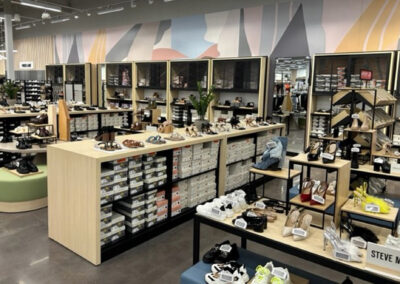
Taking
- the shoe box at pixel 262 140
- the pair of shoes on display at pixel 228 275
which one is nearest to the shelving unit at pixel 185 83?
the shoe box at pixel 262 140

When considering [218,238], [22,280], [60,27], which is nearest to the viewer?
[22,280]

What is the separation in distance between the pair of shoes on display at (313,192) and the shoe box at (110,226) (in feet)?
5.91

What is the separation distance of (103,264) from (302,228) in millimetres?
1934

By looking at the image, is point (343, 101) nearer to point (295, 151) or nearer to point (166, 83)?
point (295, 151)

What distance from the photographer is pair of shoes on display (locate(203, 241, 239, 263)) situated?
2.50 meters

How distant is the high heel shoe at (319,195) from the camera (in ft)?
8.51

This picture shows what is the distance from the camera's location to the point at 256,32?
894cm

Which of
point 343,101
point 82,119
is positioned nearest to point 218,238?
point 343,101

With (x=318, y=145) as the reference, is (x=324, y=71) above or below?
above

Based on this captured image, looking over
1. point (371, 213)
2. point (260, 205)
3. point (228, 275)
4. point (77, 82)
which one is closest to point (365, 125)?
point (371, 213)

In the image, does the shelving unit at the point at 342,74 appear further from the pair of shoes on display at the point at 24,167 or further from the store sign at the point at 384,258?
the pair of shoes on display at the point at 24,167

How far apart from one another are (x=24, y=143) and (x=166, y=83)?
5.46 meters

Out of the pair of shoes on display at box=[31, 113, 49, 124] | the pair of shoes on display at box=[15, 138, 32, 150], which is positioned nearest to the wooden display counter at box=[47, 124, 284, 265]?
the pair of shoes on display at box=[15, 138, 32, 150]

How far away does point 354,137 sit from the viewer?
4.35m
